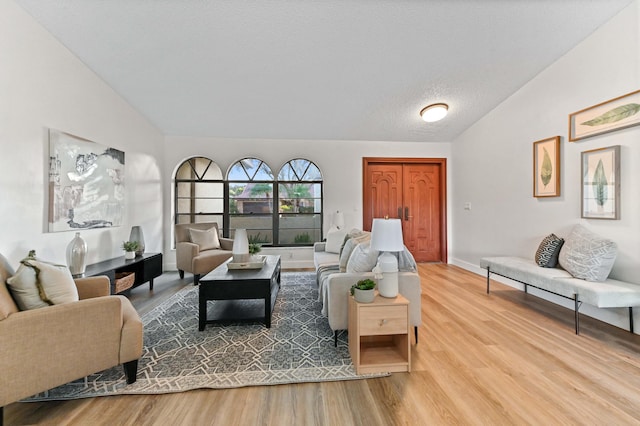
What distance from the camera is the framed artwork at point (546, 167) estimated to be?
10.7 ft

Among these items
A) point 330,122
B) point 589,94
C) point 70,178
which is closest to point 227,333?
point 70,178

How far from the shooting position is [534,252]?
11.6 feet

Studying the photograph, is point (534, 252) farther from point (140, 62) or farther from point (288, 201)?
point (140, 62)

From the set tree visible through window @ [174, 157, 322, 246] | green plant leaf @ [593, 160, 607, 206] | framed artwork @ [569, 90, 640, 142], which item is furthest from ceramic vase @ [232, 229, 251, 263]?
framed artwork @ [569, 90, 640, 142]

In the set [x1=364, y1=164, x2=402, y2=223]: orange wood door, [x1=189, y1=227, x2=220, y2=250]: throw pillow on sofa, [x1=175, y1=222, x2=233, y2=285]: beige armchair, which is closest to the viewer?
[x1=175, y1=222, x2=233, y2=285]: beige armchair

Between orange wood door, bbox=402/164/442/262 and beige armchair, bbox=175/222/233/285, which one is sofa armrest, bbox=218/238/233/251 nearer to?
beige armchair, bbox=175/222/233/285

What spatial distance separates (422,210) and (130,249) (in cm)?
508

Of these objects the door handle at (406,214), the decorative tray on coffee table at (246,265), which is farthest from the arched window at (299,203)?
the decorative tray on coffee table at (246,265)

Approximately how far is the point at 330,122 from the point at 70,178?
3.52 m

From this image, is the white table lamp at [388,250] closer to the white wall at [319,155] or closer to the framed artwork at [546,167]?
the framed artwork at [546,167]

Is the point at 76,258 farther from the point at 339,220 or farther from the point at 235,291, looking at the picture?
the point at 339,220

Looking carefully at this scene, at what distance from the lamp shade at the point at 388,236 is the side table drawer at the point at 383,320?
43cm

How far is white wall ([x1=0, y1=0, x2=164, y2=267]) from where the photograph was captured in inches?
84.3

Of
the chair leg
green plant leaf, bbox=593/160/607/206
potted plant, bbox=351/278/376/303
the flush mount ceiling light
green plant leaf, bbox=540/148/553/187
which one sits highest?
the flush mount ceiling light
